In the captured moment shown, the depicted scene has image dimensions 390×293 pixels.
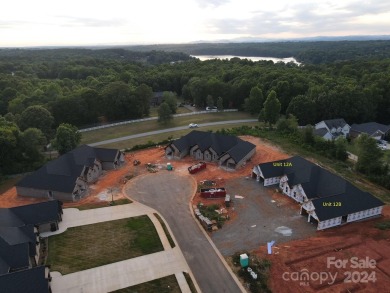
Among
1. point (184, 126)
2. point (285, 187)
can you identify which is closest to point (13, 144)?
point (184, 126)

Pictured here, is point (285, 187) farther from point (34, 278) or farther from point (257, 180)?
point (34, 278)

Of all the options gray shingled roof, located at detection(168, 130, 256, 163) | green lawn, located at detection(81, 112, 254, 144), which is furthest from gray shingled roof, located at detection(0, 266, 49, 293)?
green lawn, located at detection(81, 112, 254, 144)

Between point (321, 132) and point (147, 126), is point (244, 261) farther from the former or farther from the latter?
point (147, 126)

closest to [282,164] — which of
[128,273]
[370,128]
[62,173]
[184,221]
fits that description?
[184,221]

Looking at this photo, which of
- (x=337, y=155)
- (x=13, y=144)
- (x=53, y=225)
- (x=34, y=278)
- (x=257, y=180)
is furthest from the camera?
(x=337, y=155)

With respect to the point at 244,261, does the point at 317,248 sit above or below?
below

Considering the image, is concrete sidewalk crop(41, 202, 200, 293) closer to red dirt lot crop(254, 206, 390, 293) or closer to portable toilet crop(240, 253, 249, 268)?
portable toilet crop(240, 253, 249, 268)

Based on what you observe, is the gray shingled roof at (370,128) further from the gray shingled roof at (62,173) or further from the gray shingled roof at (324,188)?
the gray shingled roof at (62,173)
